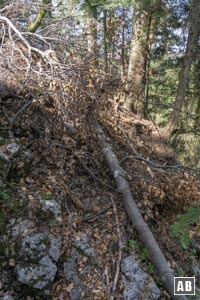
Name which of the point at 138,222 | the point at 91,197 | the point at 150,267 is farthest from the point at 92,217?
the point at 150,267

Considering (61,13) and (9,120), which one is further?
(61,13)

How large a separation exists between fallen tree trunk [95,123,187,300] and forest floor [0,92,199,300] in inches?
5.0

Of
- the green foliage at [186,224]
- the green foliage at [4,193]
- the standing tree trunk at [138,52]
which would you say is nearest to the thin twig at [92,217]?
the green foliage at [4,193]

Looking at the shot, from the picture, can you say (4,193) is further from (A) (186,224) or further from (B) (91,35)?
(B) (91,35)

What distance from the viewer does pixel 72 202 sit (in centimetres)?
399

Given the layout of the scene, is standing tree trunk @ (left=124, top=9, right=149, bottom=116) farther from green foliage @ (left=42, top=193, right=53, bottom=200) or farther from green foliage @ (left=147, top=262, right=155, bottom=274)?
green foliage @ (left=147, top=262, right=155, bottom=274)

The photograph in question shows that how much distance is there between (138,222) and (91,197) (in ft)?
2.77

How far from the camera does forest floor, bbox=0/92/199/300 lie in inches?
133

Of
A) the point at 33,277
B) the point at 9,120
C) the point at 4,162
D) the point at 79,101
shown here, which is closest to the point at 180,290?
the point at 33,277

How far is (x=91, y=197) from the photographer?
424cm

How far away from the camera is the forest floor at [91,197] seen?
3.37 meters

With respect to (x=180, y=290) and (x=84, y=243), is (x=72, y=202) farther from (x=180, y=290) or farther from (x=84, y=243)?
(x=180, y=290)

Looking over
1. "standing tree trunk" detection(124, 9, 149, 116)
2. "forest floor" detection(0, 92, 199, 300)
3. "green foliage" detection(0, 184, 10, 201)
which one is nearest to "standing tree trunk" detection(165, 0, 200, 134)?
"standing tree trunk" detection(124, 9, 149, 116)

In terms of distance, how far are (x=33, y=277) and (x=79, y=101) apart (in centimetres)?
282
